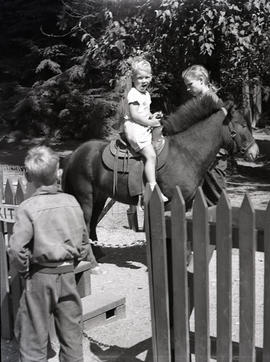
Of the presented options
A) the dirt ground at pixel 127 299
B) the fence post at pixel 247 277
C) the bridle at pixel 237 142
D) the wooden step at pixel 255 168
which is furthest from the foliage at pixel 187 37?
the fence post at pixel 247 277

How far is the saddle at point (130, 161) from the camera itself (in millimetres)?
6680

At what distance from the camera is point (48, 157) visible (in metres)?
3.75

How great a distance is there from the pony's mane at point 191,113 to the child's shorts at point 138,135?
29 centimetres

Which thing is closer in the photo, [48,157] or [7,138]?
[48,157]

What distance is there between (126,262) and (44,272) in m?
3.86

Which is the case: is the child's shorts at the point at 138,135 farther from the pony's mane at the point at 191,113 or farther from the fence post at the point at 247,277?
the fence post at the point at 247,277

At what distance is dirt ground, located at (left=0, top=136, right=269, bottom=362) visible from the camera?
4742 millimetres

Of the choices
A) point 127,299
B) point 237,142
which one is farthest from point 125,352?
point 237,142

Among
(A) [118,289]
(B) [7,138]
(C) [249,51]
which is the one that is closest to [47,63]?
(B) [7,138]

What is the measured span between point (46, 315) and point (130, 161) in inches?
123

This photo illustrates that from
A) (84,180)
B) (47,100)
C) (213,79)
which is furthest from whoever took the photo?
(47,100)

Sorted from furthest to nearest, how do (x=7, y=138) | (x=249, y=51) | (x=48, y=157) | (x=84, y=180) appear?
(x=7, y=138), (x=249, y=51), (x=84, y=180), (x=48, y=157)

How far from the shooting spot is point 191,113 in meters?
6.71

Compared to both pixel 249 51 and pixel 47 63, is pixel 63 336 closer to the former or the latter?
pixel 249 51
